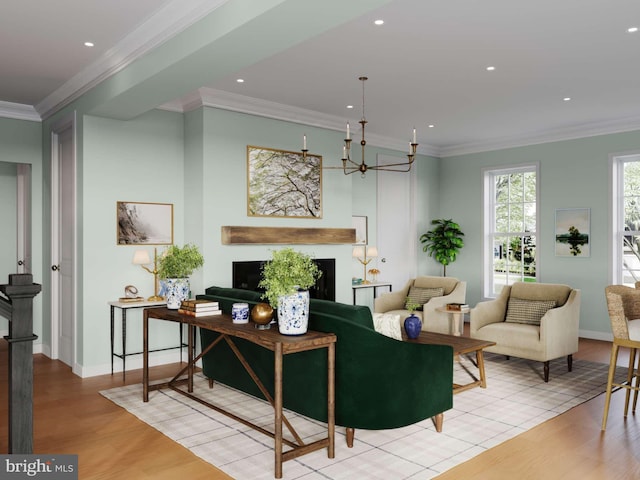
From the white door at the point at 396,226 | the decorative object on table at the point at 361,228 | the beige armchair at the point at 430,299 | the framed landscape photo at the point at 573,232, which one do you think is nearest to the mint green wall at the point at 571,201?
the framed landscape photo at the point at 573,232

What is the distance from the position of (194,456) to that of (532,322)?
3.68 m

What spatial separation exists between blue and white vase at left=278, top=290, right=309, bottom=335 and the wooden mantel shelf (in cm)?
248

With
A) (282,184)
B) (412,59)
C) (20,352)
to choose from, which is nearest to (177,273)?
(282,184)

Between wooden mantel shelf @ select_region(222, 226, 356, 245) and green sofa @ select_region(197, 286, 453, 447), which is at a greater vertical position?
wooden mantel shelf @ select_region(222, 226, 356, 245)

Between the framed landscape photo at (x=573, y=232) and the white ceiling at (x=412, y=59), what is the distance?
1.16 meters

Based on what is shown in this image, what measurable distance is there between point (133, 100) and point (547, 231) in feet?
19.0

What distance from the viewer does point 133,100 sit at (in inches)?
175

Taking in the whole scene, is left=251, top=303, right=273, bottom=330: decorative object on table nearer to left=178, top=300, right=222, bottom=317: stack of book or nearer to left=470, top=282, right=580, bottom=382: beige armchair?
left=178, top=300, right=222, bottom=317: stack of book

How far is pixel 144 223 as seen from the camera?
541 cm

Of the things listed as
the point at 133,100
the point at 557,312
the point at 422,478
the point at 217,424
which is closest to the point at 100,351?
the point at 217,424

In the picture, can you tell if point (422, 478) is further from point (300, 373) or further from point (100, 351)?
point (100, 351)

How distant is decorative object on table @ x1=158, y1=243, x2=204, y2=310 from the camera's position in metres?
4.28

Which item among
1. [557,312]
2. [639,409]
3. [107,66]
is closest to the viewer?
[639,409]

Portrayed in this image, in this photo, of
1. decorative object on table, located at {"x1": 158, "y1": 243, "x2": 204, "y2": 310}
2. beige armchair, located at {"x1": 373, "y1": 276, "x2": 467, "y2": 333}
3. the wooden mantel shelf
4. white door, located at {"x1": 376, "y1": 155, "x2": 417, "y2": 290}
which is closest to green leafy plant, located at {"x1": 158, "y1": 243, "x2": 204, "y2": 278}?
decorative object on table, located at {"x1": 158, "y1": 243, "x2": 204, "y2": 310}
